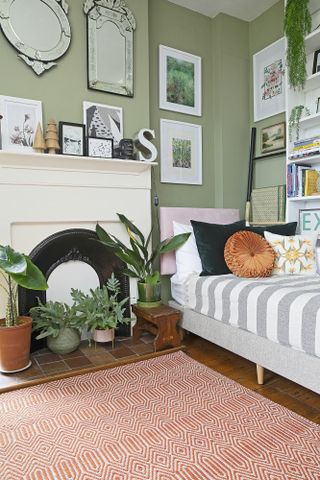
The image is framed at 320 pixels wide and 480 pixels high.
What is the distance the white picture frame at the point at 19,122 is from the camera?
90.2 inches

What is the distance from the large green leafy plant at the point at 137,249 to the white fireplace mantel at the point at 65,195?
0.41 ft

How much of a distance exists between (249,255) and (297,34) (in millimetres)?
1816

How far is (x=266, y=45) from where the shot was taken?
3250 mm

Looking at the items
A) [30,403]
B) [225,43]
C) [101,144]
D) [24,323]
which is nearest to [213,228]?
[101,144]

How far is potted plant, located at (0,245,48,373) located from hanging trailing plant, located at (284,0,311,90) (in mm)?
2493

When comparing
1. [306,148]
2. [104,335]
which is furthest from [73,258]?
[306,148]

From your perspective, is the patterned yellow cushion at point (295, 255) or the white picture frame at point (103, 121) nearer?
the patterned yellow cushion at point (295, 255)

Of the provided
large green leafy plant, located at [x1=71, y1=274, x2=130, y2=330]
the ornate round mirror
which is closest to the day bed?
large green leafy plant, located at [x1=71, y1=274, x2=130, y2=330]

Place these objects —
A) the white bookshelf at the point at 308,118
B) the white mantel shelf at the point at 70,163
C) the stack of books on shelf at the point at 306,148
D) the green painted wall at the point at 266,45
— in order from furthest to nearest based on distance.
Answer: the green painted wall at the point at 266,45 < the white bookshelf at the point at 308,118 < the stack of books on shelf at the point at 306,148 < the white mantel shelf at the point at 70,163

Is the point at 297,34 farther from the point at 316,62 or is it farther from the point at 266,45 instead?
the point at 266,45

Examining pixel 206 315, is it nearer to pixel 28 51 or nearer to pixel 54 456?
pixel 54 456

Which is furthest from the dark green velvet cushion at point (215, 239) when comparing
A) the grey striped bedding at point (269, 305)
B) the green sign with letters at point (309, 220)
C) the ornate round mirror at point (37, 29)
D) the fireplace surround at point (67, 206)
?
the ornate round mirror at point (37, 29)

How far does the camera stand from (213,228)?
2627 mm

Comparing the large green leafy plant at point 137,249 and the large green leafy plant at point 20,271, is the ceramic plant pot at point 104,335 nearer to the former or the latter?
the large green leafy plant at point 137,249
